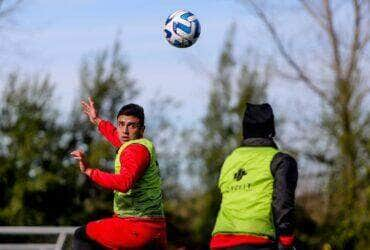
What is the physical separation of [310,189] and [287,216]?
23.2 meters

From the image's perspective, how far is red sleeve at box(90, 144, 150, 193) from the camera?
5.66m

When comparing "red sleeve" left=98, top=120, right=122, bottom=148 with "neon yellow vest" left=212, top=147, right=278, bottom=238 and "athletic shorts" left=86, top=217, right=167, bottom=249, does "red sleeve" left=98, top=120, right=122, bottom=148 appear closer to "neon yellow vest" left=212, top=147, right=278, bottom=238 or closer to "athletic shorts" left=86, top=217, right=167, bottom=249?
"athletic shorts" left=86, top=217, right=167, bottom=249

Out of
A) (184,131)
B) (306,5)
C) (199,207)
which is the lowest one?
(199,207)

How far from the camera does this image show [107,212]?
29094 millimetres

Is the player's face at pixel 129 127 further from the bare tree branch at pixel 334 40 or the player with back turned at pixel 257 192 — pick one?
the bare tree branch at pixel 334 40

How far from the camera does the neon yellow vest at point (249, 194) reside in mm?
4941

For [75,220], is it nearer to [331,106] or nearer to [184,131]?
[184,131]

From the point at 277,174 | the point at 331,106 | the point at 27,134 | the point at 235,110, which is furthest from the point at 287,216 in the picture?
the point at 235,110

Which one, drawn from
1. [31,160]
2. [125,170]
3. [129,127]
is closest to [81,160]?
[125,170]

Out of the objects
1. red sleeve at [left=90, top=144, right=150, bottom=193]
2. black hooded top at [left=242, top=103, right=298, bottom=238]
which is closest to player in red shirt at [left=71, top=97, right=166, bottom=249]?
red sleeve at [left=90, top=144, right=150, bottom=193]

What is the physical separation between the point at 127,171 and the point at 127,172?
0.03 feet

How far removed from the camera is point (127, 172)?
Answer: 19.0 ft

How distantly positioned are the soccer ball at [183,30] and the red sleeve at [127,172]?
3540 millimetres

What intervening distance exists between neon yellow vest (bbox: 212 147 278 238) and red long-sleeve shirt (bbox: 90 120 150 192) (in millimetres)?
871
